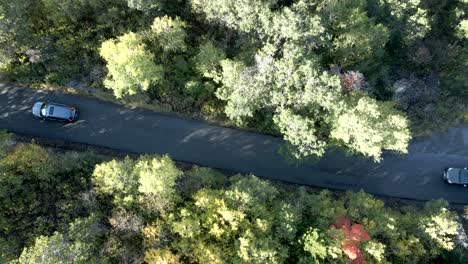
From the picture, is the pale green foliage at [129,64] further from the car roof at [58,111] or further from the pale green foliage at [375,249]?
the pale green foliage at [375,249]

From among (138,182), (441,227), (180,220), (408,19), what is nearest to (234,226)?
(180,220)

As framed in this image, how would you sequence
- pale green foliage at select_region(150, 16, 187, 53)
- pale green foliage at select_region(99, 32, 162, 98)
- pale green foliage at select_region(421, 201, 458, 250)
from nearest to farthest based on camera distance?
pale green foliage at select_region(421, 201, 458, 250), pale green foliage at select_region(99, 32, 162, 98), pale green foliage at select_region(150, 16, 187, 53)

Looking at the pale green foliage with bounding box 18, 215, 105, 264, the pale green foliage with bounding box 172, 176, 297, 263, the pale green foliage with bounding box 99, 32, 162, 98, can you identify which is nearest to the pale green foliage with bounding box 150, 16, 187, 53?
the pale green foliage with bounding box 99, 32, 162, 98

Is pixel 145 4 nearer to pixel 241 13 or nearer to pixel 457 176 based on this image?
pixel 241 13

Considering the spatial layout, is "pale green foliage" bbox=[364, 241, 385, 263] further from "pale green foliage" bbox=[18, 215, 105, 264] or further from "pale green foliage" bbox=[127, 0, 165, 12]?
"pale green foliage" bbox=[127, 0, 165, 12]

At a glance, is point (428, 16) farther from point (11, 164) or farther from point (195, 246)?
point (11, 164)

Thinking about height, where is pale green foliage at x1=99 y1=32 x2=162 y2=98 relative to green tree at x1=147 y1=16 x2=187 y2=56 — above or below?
below

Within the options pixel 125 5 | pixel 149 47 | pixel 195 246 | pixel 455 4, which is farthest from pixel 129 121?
pixel 455 4
